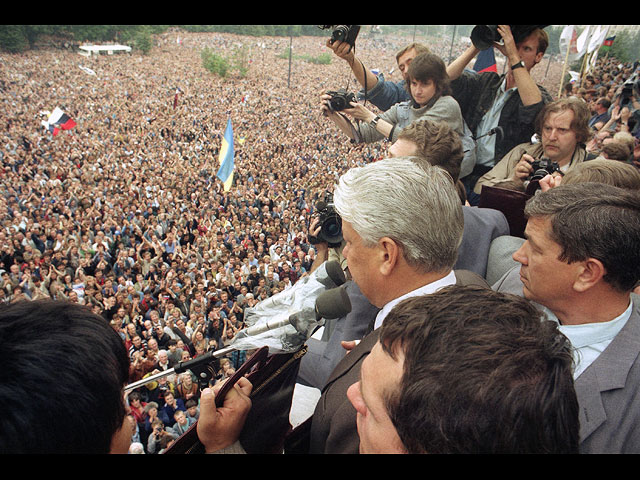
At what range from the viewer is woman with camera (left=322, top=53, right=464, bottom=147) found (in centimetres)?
189

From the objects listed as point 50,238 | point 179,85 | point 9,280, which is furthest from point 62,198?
point 179,85

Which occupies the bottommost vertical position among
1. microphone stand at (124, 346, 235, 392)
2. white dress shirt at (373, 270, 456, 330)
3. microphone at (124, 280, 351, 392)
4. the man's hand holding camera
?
microphone stand at (124, 346, 235, 392)

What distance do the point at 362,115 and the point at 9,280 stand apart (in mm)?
6152

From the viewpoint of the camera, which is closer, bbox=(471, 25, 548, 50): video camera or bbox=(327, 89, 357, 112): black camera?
bbox=(471, 25, 548, 50): video camera

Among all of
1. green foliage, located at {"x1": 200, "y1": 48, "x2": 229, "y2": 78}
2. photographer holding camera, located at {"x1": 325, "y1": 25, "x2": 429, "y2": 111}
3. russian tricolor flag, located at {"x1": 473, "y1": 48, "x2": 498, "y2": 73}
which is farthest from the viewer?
green foliage, located at {"x1": 200, "y1": 48, "x2": 229, "y2": 78}

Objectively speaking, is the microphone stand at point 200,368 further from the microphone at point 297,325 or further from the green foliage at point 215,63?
the green foliage at point 215,63

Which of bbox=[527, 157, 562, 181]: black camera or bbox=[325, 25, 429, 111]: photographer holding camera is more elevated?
bbox=[325, 25, 429, 111]: photographer holding camera

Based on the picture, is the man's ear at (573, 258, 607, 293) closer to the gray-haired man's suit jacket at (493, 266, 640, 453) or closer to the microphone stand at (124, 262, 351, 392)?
the gray-haired man's suit jacket at (493, 266, 640, 453)

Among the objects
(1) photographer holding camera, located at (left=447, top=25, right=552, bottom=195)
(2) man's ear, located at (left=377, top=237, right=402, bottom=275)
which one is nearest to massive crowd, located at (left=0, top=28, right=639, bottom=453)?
(2) man's ear, located at (left=377, top=237, right=402, bottom=275)

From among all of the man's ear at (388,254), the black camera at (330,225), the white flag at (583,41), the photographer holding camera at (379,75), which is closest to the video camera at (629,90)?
the photographer holding camera at (379,75)

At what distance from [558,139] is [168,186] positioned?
9.52 meters

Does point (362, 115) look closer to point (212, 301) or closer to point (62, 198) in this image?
point (212, 301)

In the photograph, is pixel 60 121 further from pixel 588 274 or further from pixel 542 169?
pixel 588 274

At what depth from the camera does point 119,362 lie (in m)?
0.62
